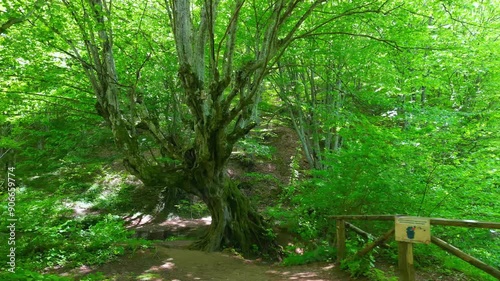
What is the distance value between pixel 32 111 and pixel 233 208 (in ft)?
26.1

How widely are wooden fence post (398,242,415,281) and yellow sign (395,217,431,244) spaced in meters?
0.21

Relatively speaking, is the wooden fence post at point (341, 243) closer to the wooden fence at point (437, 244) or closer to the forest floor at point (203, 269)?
the forest floor at point (203, 269)

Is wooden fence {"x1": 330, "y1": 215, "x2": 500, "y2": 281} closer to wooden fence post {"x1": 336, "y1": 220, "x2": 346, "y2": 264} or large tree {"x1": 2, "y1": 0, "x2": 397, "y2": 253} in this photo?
wooden fence post {"x1": 336, "y1": 220, "x2": 346, "y2": 264}

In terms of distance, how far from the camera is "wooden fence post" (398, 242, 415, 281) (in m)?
3.69

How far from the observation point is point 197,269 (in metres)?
6.59

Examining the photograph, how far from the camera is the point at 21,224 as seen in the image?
5.82 meters

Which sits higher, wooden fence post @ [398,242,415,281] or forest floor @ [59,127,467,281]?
wooden fence post @ [398,242,415,281]

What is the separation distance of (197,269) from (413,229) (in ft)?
15.1

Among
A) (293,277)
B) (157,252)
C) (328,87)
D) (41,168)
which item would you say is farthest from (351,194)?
(41,168)

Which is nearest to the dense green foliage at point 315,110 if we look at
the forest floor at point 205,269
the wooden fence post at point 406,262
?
the forest floor at point 205,269

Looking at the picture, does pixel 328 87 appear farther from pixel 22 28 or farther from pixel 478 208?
pixel 22 28

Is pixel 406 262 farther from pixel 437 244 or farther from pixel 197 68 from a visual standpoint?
pixel 197 68

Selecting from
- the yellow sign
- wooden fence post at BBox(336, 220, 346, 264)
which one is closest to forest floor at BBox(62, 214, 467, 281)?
wooden fence post at BBox(336, 220, 346, 264)

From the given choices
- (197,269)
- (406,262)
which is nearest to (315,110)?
(197,269)
